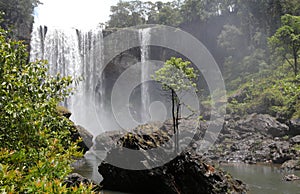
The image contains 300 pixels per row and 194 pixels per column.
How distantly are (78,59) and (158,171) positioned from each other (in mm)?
28922

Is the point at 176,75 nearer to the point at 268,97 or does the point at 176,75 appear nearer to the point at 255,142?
the point at 255,142

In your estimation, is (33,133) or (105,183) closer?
(33,133)

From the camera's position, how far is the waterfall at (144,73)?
44.7 metres

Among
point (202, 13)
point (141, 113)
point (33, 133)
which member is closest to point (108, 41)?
point (141, 113)

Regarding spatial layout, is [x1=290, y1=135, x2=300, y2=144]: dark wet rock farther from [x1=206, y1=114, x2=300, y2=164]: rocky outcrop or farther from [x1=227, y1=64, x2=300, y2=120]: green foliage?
[x1=227, y1=64, x2=300, y2=120]: green foliage

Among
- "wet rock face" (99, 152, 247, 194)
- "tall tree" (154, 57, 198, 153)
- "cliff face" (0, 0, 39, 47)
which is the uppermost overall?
"cliff face" (0, 0, 39, 47)

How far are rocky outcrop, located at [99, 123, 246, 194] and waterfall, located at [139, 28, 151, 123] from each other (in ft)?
103

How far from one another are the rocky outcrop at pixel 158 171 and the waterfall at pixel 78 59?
2381cm

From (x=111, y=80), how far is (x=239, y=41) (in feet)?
81.3

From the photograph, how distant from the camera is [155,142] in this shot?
45.0ft

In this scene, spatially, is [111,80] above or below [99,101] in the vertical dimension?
above

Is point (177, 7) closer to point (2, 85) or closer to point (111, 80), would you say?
point (111, 80)

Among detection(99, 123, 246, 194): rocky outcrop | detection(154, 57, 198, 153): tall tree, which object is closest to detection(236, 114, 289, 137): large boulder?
detection(154, 57, 198, 153): tall tree

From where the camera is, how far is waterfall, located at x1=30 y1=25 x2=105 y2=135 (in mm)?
35731
